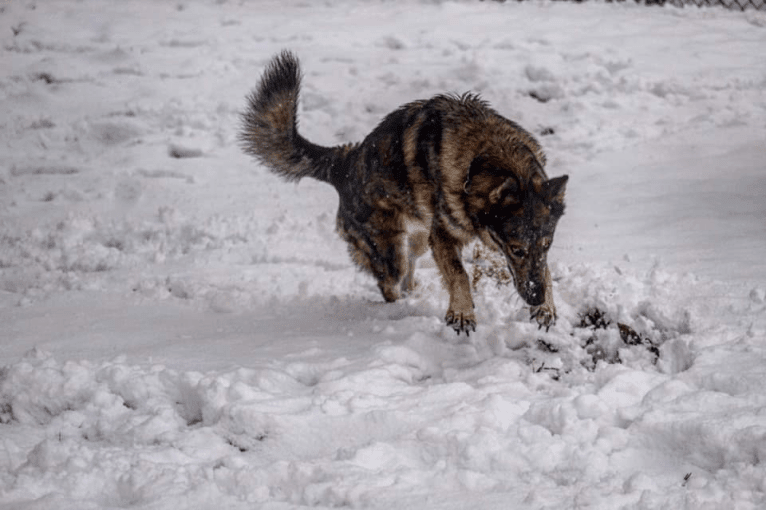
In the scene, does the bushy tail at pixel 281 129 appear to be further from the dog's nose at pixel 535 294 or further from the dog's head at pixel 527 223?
the dog's nose at pixel 535 294

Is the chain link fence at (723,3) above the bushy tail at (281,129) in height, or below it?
above

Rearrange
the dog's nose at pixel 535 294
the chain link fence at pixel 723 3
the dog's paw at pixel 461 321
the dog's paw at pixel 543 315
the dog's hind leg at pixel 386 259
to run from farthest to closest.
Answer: the chain link fence at pixel 723 3, the dog's hind leg at pixel 386 259, the dog's paw at pixel 461 321, the dog's paw at pixel 543 315, the dog's nose at pixel 535 294

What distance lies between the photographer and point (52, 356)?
3.80 metres

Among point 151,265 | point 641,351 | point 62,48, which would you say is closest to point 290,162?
point 151,265

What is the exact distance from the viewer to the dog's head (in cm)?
410

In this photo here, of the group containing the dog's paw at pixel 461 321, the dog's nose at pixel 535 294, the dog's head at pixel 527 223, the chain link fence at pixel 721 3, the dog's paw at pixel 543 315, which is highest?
the chain link fence at pixel 721 3

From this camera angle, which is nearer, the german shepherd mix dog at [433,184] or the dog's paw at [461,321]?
the german shepherd mix dog at [433,184]

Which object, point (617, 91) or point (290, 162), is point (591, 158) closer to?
point (617, 91)

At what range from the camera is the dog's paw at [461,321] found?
→ 4445mm

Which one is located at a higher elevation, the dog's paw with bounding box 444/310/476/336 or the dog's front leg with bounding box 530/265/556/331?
the dog's front leg with bounding box 530/265/556/331

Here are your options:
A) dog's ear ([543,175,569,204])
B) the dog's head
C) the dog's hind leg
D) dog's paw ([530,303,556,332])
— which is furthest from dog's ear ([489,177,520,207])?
the dog's hind leg

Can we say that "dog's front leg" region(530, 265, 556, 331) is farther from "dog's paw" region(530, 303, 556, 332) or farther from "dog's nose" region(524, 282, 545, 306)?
"dog's nose" region(524, 282, 545, 306)

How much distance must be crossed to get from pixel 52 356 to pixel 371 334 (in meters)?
1.76

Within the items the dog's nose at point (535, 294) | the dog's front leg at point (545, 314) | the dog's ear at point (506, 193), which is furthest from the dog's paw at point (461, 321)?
the dog's ear at point (506, 193)
